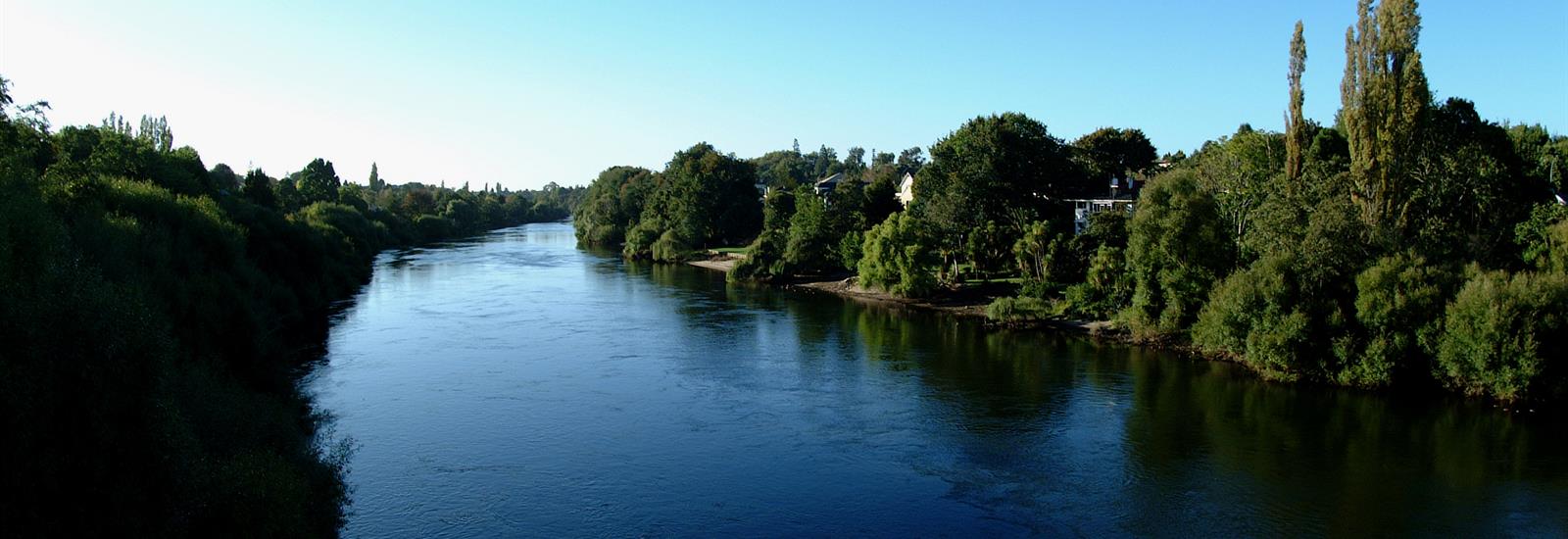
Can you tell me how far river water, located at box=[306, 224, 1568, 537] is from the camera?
71.5 feet

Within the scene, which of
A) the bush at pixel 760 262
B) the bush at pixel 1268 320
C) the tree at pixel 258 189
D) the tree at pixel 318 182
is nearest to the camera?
the bush at pixel 1268 320

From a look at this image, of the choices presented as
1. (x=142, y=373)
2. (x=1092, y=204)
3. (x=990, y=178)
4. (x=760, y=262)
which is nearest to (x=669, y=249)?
(x=760, y=262)

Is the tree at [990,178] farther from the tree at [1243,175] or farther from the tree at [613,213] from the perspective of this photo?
the tree at [613,213]

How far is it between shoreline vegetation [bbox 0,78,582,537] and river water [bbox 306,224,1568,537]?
2.69 meters

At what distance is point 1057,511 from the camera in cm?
2205

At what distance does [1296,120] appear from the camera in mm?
40375

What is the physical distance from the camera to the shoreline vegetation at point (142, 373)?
12.7 m

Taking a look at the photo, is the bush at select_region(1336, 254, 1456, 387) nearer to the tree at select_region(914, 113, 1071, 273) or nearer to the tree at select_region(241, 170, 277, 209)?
the tree at select_region(914, 113, 1071, 273)

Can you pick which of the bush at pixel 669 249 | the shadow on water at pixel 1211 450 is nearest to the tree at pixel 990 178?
the shadow on water at pixel 1211 450

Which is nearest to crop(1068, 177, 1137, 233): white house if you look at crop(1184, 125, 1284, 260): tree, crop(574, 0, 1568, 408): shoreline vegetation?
crop(574, 0, 1568, 408): shoreline vegetation

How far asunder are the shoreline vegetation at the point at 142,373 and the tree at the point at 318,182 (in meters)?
75.7

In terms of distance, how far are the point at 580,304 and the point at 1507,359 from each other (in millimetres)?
44132

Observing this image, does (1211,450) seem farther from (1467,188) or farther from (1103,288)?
(1467,188)

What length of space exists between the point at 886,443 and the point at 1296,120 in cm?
2569
